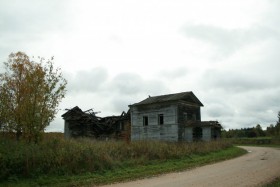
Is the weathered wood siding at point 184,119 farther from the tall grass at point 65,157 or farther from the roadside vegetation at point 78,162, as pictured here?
the tall grass at point 65,157

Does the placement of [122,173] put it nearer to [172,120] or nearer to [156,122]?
[172,120]

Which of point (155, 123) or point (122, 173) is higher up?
point (155, 123)

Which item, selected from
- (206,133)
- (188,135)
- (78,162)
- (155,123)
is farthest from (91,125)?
(78,162)

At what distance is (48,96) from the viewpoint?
62.3 ft

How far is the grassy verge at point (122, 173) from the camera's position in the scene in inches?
526

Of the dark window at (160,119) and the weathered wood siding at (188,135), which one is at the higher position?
the dark window at (160,119)

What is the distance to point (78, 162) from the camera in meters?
15.7

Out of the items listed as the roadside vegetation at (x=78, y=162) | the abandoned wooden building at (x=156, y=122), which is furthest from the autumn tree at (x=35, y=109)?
the abandoned wooden building at (x=156, y=122)

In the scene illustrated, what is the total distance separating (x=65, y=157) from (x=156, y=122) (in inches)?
844

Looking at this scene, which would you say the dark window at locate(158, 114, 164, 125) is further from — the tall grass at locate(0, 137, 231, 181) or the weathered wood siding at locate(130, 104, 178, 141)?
the tall grass at locate(0, 137, 231, 181)

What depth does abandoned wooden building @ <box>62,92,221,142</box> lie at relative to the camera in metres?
34.3

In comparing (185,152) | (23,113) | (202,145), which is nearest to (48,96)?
(23,113)

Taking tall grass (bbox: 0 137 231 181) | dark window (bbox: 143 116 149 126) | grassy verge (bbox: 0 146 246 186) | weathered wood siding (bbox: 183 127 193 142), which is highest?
dark window (bbox: 143 116 149 126)

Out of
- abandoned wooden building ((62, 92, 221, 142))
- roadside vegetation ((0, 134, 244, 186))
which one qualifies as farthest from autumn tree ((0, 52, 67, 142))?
abandoned wooden building ((62, 92, 221, 142))
